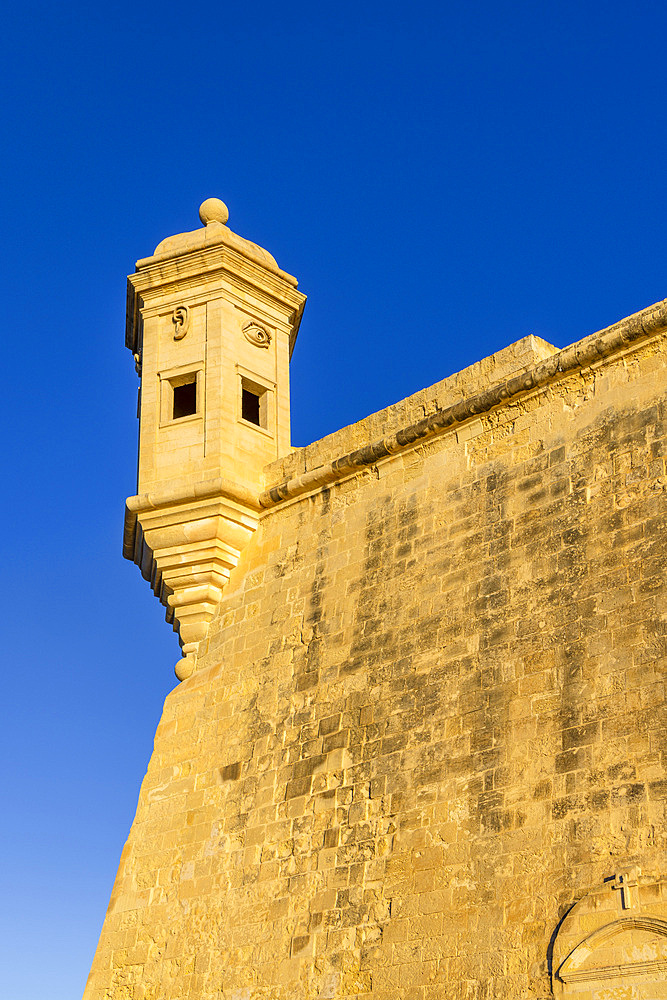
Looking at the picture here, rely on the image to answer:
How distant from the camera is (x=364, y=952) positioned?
7.34m

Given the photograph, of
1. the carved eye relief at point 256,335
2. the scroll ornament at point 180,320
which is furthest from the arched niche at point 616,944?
the scroll ornament at point 180,320

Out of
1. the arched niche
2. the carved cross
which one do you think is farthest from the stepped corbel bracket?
the carved cross

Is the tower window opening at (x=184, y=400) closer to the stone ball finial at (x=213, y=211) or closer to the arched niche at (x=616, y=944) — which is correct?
the stone ball finial at (x=213, y=211)

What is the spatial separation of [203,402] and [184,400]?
763 millimetres

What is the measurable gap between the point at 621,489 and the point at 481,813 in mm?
2017

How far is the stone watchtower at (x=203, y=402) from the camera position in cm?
1009

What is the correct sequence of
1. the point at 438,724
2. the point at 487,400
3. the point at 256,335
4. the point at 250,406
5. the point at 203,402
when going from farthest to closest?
the point at 250,406 < the point at 256,335 < the point at 203,402 < the point at 487,400 < the point at 438,724

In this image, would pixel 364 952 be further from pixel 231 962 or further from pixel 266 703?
pixel 266 703

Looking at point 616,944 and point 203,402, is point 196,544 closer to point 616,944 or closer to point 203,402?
point 203,402

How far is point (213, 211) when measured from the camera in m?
11.6

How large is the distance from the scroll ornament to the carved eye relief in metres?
0.52

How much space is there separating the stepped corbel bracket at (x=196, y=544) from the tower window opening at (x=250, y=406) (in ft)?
4.09

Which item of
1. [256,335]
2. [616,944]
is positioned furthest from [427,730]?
[256,335]

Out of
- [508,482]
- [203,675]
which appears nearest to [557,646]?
[508,482]
